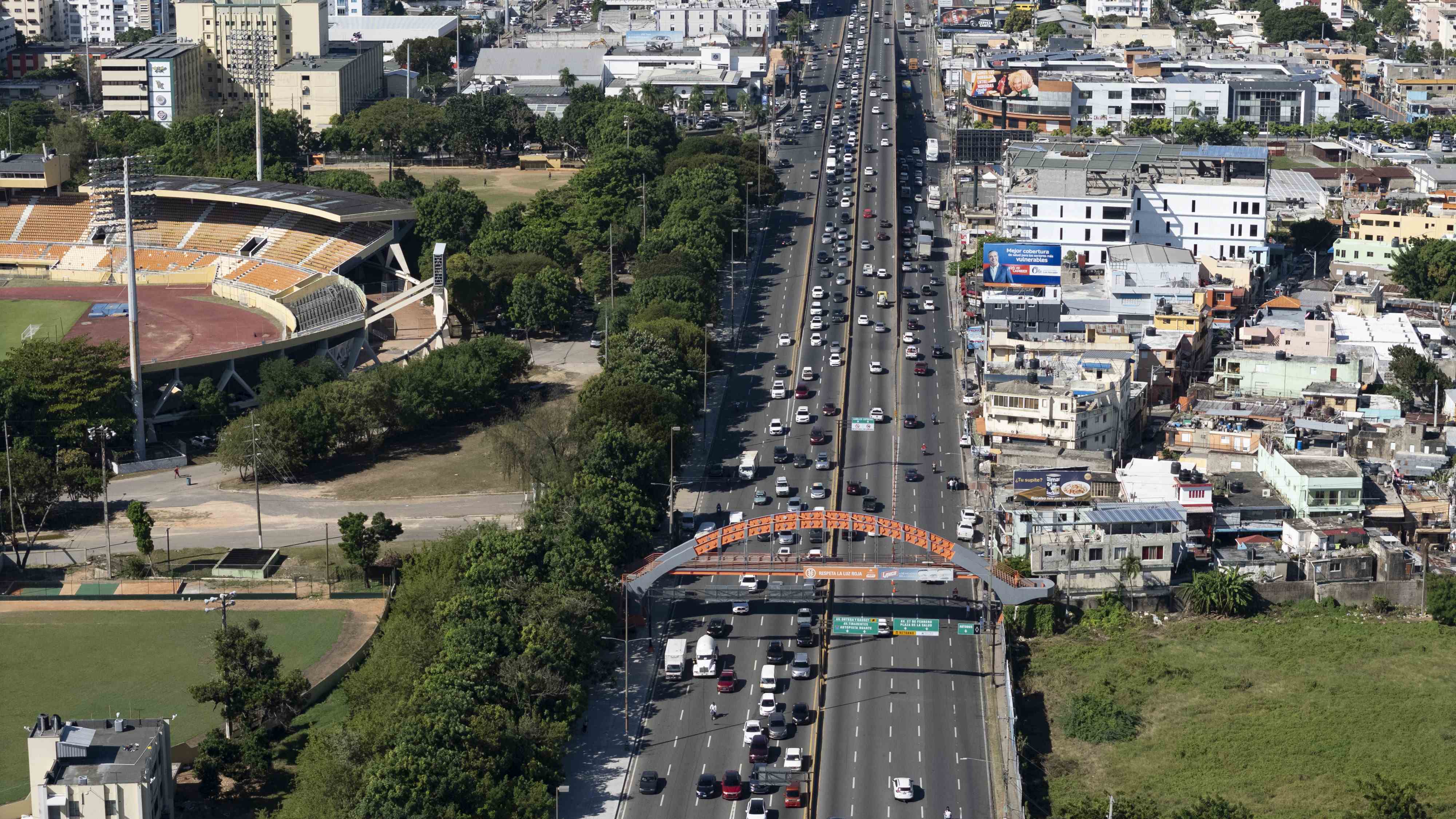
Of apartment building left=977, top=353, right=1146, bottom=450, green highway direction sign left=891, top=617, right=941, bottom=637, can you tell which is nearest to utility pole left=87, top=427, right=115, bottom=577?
green highway direction sign left=891, top=617, right=941, bottom=637

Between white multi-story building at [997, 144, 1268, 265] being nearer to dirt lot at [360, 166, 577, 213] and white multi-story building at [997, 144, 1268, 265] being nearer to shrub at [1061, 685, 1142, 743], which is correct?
dirt lot at [360, 166, 577, 213]

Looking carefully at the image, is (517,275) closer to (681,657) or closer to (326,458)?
(326,458)

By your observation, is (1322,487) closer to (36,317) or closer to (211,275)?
(211,275)

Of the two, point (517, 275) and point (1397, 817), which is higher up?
point (517, 275)

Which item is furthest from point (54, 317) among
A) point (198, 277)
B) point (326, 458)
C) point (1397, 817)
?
point (1397, 817)

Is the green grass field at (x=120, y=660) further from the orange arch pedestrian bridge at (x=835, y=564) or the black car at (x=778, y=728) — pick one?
the black car at (x=778, y=728)

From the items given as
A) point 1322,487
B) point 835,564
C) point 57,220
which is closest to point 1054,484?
point 1322,487
